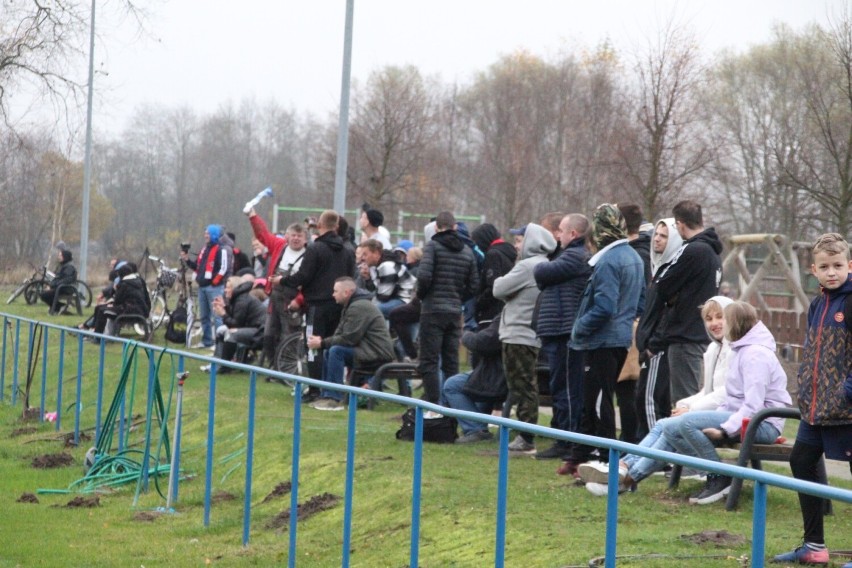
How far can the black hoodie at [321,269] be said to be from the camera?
14383 mm

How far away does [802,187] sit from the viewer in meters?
23.6

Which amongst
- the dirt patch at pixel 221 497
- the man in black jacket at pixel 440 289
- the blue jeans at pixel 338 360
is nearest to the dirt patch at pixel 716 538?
the dirt patch at pixel 221 497

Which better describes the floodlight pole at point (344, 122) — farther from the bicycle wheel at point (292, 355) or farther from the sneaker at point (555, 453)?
the sneaker at point (555, 453)

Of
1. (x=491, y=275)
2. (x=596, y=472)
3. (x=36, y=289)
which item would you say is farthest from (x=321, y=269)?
(x=36, y=289)

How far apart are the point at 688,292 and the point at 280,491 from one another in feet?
10.4

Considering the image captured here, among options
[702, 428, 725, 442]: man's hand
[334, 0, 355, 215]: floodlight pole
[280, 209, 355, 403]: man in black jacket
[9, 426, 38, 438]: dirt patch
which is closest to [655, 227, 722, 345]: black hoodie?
[702, 428, 725, 442]: man's hand

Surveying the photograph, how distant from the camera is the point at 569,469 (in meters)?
5.02

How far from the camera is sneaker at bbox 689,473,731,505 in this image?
425 cm

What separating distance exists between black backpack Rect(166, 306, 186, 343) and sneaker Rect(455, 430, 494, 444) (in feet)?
53.5

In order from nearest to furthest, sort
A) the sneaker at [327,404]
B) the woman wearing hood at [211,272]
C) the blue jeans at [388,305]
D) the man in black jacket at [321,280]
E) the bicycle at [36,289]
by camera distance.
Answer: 1. the sneaker at [327,404]
2. the man in black jacket at [321,280]
3. the blue jeans at [388,305]
4. the woman wearing hood at [211,272]
5. the bicycle at [36,289]

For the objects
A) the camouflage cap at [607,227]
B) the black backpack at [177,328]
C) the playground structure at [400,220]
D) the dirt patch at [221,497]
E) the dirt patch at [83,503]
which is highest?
the playground structure at [400,220]

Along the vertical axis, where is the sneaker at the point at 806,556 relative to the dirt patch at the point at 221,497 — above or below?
above

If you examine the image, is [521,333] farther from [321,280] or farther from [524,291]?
[321,280]

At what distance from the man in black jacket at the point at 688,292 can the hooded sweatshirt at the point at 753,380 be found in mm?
978
